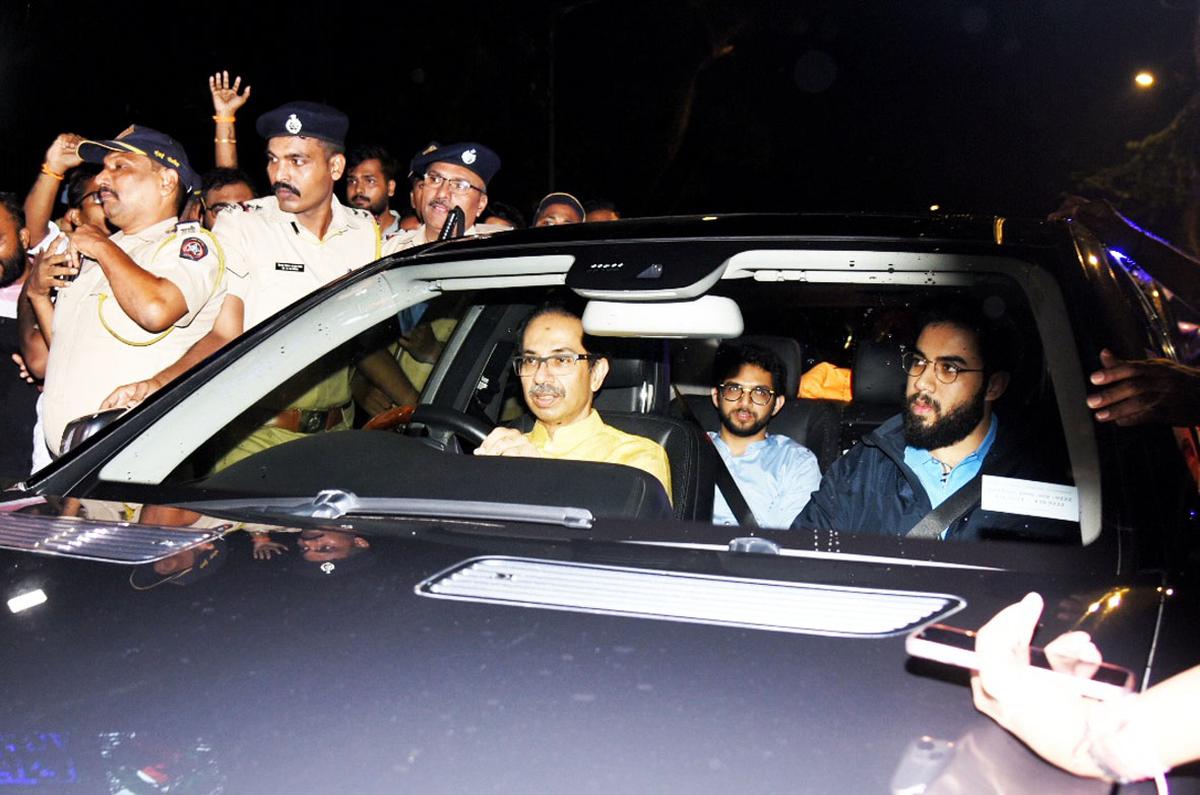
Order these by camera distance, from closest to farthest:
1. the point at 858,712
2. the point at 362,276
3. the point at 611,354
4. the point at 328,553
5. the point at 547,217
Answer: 1. the point at 858,712
2. the point at 328,553
3. the point at 362,276
4. the point at 611,354
5. the point at 547,217

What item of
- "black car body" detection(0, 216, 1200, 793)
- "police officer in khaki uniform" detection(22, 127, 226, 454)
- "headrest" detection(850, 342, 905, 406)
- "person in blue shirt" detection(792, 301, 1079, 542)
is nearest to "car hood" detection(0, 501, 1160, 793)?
"black car body" detection(0, 216, 1200, 793)

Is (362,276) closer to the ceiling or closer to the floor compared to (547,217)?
closer to the floor

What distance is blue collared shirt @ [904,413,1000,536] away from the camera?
101 inches

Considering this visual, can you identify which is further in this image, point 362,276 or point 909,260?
point 362,276

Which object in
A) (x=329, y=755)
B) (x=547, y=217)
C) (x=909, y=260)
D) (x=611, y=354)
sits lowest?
(x=329, y=755)

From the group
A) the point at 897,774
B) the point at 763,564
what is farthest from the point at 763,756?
the point at 763,564

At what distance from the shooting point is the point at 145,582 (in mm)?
1575

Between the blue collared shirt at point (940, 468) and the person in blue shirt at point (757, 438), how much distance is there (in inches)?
18.3

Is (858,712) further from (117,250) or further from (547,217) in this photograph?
(547,217)

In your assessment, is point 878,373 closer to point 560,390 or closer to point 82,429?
point 560,390

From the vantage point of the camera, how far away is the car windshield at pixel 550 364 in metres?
2.04

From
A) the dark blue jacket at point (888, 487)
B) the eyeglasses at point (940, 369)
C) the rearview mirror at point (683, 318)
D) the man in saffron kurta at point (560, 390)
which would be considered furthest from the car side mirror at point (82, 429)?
the eyeglasses at point (940, 369)

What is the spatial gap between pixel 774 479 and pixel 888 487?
590mm

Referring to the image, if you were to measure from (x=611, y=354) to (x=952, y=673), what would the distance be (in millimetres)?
1998
